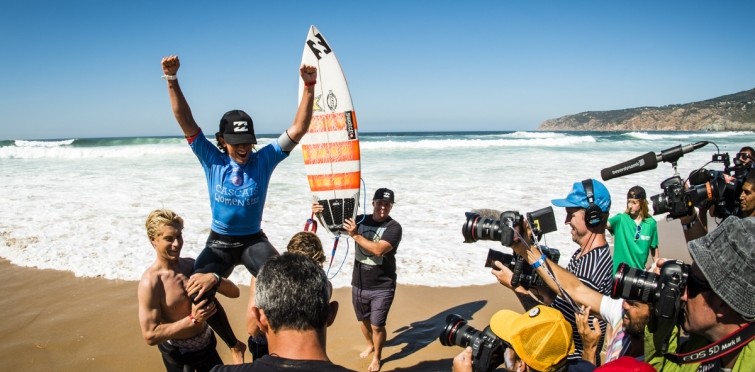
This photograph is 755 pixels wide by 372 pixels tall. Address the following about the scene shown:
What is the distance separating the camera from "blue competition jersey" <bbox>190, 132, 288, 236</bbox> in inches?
118

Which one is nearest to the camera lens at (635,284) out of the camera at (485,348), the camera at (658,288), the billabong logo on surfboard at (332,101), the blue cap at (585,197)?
the camera at (658,288)

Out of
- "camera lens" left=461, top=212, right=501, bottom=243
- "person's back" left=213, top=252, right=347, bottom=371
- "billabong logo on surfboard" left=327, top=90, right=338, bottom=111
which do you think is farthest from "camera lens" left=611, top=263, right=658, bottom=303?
"billabong logo on surfboard" left=327, top=90, right=338, bottom=111

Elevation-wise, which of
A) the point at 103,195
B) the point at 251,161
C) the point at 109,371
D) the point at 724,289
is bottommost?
the point at 109,371

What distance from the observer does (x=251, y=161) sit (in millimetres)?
3074

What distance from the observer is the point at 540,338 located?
1868 mm

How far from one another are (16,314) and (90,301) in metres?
0.69

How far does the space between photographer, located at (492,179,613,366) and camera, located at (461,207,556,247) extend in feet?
0.97

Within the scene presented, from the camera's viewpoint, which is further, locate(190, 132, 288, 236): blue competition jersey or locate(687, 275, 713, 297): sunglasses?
locate(190, 132, 288, 236): blue competition jersey

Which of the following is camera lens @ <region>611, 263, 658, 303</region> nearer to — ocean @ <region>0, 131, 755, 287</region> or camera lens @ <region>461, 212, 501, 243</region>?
camera lens @ <region>461, 212, 501, 243</region>

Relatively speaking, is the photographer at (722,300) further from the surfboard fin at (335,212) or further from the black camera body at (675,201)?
the surfboard fin at (335,212)

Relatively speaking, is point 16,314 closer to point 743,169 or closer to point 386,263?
point 386,263

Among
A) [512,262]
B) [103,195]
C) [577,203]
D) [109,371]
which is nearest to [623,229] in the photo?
A: [577,203]

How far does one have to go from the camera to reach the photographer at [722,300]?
1405 mm

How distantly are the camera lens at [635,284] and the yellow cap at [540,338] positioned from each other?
0.94 ft
